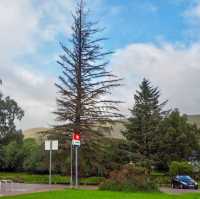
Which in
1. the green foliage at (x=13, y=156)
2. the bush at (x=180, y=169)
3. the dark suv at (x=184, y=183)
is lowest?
the dark suv at (x=184, y=183)

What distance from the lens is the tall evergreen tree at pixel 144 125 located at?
232 ft

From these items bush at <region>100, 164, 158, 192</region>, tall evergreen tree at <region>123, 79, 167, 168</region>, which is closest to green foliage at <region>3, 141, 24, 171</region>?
tall evergreen tree at <region>123, 79, 167, 168</region>

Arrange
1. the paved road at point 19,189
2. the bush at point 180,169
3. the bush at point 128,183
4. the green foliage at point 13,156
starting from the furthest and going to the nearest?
the green foliage at point 13,156, the bush at point 180,169, the bush at point 128,183, the paved road at point 19,189

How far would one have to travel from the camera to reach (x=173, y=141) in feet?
237

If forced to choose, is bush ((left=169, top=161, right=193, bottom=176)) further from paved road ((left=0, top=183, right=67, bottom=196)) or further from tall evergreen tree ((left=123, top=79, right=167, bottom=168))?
paved road ((left=0, top=183, right=67, bottom=196))

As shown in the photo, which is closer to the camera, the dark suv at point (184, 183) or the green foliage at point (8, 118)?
the dark suv at point (184, 183)

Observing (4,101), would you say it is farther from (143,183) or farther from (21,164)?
(143,183)

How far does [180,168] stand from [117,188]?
102ft

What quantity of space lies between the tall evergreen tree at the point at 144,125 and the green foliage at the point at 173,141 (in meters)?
1.26

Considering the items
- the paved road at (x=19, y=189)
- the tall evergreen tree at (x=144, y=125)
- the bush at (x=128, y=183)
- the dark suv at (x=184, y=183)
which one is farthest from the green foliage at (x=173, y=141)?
the bush at (x=128, y=183)

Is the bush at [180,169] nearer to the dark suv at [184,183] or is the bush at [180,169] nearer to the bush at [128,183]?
the dark suv at [184,183]

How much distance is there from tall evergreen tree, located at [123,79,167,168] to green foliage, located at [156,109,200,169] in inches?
49.7

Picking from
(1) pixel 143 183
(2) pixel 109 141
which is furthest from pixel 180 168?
(1) pixel 143 183

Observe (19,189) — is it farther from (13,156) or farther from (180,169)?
(13,156)
